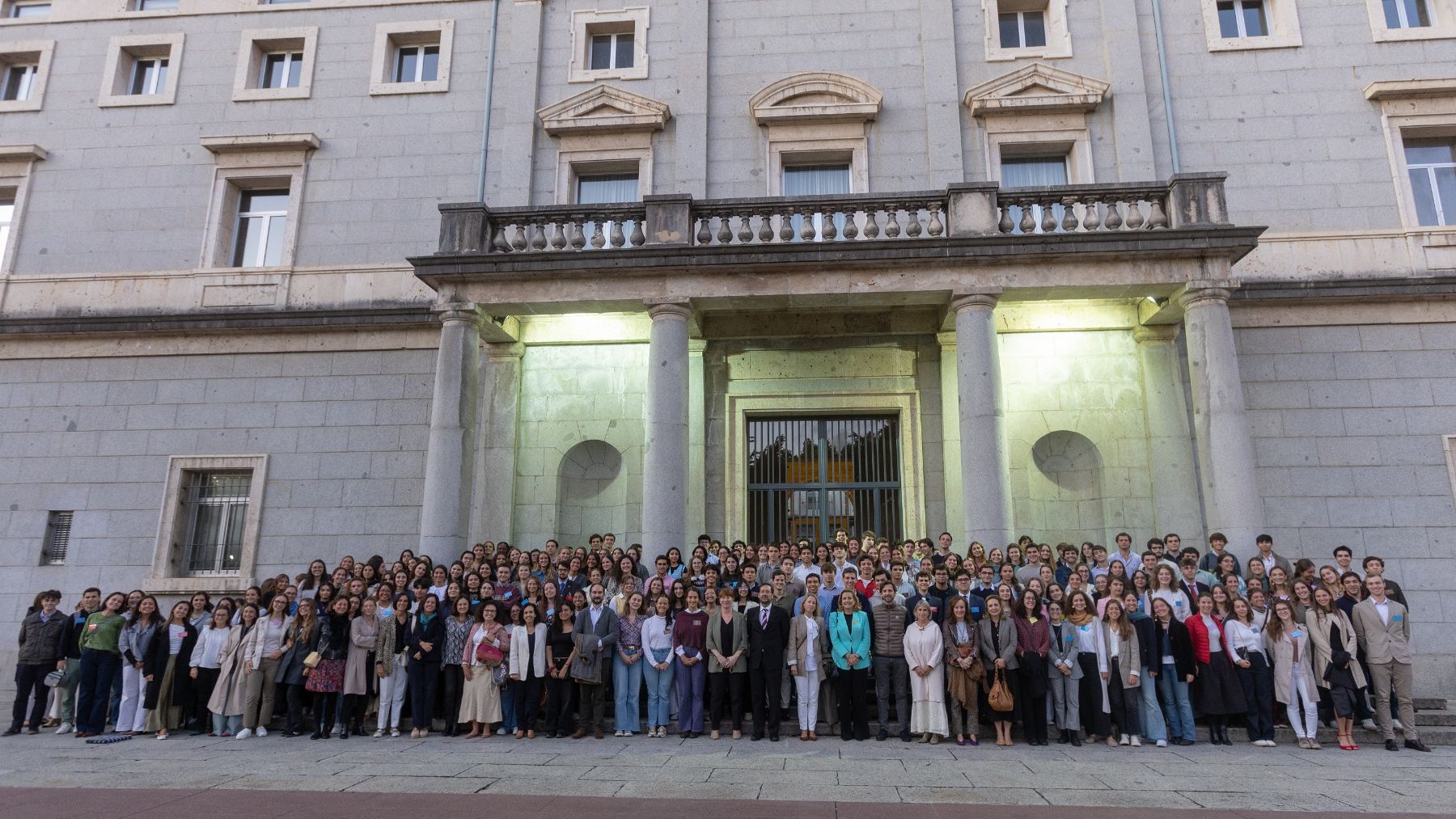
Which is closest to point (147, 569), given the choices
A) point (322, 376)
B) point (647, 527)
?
point (322, 376)

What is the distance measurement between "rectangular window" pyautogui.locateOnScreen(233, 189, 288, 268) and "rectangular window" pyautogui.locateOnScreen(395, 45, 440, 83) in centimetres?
364

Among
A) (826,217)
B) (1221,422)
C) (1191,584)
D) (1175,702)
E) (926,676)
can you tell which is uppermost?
(826,217)

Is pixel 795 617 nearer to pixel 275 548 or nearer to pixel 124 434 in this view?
pixel 275 548

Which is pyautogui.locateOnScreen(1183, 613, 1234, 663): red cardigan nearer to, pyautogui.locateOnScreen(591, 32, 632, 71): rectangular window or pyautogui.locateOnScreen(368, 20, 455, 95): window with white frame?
pyautogui.locateOnScreen(591, 32, 632, 71): rectangular window

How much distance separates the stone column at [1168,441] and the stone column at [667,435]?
27.4 ft

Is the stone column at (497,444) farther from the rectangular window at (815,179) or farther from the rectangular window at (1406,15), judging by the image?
the rectangular window at (1406,15)

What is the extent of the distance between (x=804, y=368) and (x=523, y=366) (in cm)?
549

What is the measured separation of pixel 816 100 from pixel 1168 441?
924 cm

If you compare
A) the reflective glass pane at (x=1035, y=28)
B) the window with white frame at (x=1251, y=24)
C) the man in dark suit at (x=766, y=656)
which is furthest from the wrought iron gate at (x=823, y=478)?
the window with white frame at (x=1251, y=24)

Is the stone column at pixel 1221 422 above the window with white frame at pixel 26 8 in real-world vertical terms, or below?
below

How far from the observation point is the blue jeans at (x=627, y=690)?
32.2 feet

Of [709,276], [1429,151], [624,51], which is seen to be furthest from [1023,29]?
[709,276]

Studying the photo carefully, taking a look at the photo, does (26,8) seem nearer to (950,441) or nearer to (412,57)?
(412,57)

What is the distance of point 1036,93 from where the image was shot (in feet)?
53.8
